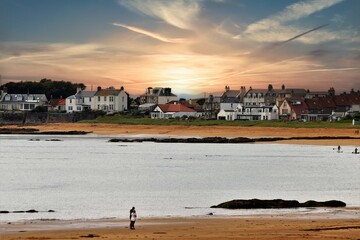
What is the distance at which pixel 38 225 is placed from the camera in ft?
75.1

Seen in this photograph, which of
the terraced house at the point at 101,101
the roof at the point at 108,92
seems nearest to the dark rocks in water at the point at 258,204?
the terraced house at the point at 101,101

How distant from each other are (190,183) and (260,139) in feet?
163

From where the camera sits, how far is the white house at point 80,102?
152637 millimetres

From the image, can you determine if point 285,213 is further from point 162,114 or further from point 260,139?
point 162,114

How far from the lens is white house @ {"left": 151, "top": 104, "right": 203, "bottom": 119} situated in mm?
135000

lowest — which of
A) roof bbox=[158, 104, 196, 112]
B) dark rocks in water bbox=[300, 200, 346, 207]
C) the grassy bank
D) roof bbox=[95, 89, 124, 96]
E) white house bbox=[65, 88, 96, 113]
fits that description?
dark rocks in water bbox=[300, 200, 346, 207]

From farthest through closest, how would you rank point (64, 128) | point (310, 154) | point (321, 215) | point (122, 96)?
1. point (122, 96)
2. point (64, 128)
3. point (310, 154)
4. point (321, 215)

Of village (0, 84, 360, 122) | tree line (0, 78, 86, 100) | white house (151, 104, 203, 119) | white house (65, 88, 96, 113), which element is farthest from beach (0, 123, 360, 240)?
tree line (0, 78, 86, 100)

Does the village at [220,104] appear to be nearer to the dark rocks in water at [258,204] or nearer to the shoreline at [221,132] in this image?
the shoreline at [221,132]

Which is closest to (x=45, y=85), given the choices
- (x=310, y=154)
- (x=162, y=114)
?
(x=162, y=114)

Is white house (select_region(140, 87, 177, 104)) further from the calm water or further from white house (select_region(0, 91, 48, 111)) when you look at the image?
the calm water

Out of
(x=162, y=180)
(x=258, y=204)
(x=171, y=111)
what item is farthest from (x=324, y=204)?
(x=171, y=111)

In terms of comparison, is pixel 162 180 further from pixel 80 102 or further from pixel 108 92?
pixel 80 102

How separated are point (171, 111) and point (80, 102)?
92.4 feet
